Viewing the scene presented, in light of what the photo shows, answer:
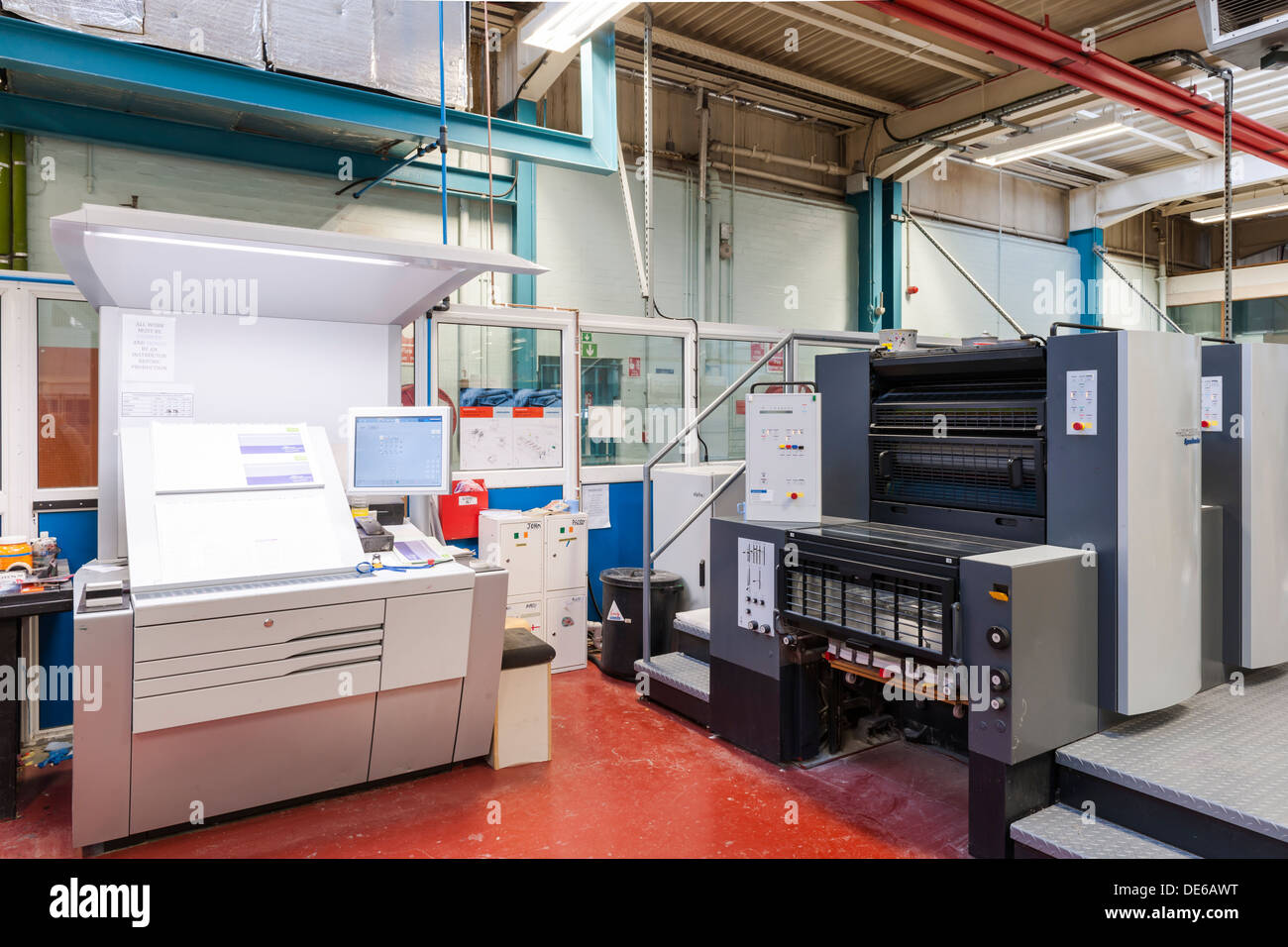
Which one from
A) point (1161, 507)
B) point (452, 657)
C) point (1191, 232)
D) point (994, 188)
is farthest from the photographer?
point (1191, 232)

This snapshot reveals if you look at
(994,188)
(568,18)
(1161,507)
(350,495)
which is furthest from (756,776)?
(994,188)

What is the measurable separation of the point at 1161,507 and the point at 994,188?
723 cm

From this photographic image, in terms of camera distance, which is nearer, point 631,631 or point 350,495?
point 350,495

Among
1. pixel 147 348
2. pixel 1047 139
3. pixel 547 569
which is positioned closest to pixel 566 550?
pixel 547 569

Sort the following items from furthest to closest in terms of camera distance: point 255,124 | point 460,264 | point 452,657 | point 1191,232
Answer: point 1191,232 < point 255,124 < point 452,657 < point 460,264

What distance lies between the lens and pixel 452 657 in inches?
118

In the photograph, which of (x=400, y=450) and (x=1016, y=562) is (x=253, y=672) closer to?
(x=400, y=450)

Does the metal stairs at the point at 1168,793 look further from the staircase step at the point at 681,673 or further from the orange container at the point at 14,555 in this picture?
the orange container at the point at 14,555

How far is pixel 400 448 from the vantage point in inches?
128

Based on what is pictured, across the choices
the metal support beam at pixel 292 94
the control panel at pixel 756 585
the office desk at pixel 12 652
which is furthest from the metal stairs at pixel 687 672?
the metal support beam at pixel 292 94

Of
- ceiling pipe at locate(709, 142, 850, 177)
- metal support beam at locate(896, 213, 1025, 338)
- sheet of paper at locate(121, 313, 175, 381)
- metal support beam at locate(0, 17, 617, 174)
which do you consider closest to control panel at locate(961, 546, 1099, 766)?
metal support beam at locate(896, 213, 1025, 338)

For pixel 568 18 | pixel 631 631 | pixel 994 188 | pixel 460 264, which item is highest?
pixel 994 188

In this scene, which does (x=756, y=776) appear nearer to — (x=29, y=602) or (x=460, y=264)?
(x=460, y=264)

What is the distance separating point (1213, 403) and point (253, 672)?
370 centimetres
